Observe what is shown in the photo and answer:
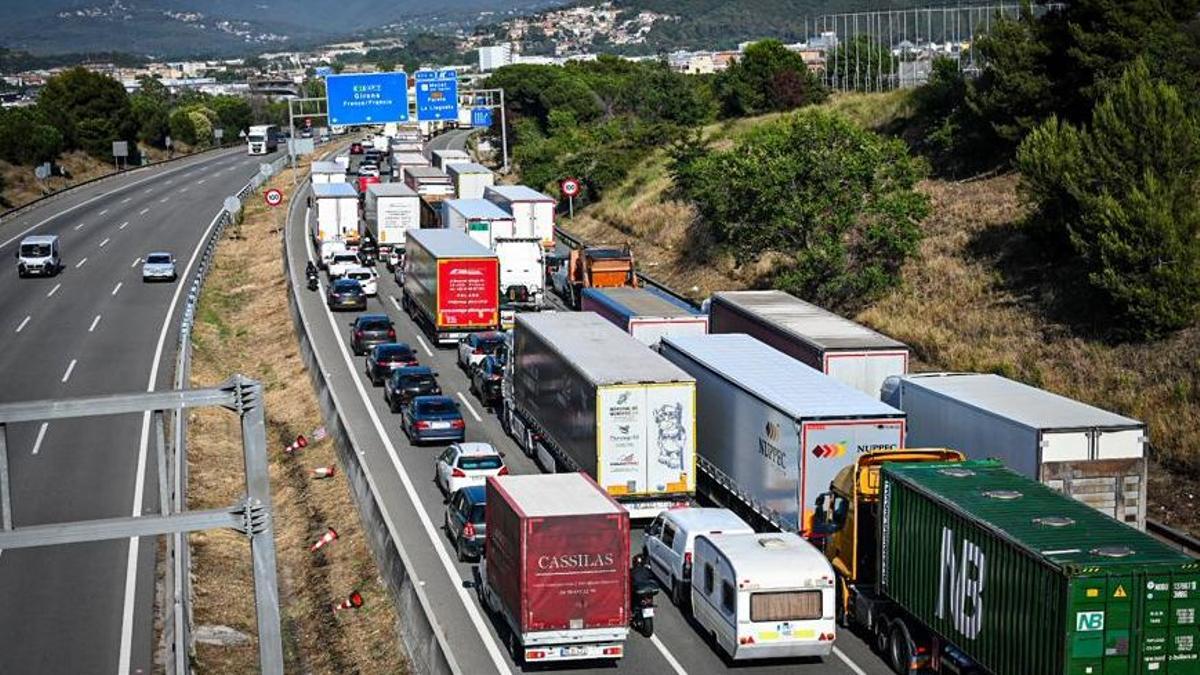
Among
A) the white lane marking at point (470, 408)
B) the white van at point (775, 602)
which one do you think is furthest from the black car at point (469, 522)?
the white lane marking at point (470, 408)

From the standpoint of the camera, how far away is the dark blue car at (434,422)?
38.5m

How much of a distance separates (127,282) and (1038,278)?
40.3 m

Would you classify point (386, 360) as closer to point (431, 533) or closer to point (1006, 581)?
point (431, 533)

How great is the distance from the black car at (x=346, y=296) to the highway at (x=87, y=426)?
231 inches

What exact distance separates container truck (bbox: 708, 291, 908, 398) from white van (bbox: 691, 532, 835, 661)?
10866 millimetres

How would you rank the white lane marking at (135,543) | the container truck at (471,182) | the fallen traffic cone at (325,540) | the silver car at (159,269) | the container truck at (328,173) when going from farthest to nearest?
1. the container truck at (328,173)
2. the container truck at (471,182)
3. the silver car at (159,269)
4. the fallen traffic cone at (325,540)
5. the white lane marking at (135,543)

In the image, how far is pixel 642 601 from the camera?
82.2ft

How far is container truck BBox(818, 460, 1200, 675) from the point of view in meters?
19.5

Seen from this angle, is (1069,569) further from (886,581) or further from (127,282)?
(127,282)

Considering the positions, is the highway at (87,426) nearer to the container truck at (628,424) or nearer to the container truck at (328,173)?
the container truck at (328,173)

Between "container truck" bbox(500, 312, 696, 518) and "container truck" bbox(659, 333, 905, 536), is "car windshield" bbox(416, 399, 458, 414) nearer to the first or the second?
"container truck" bbox(500, 312, 696, 518)

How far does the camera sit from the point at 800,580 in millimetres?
23109

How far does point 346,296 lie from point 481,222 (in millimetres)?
6538

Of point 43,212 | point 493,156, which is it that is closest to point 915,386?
point 43,212
